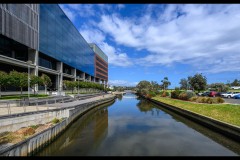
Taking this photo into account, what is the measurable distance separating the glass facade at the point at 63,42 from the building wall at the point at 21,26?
1.88 m

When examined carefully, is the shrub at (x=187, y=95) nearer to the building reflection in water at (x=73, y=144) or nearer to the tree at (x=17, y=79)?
the building reflection in water at (x=73, y=144)

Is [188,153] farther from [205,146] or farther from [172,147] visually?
[205,146]

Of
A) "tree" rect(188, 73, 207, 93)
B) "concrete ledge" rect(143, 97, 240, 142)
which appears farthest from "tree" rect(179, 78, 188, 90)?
"concrete ledge" rect(143, 97, 240, 142)

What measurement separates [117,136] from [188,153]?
701 cm

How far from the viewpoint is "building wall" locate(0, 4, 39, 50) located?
107ft

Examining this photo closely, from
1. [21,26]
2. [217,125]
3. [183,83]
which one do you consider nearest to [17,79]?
[21,26]

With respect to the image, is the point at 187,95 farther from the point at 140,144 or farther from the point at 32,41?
the point at 32,41

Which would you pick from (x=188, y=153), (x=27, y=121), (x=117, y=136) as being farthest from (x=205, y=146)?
(x=27, y=121)

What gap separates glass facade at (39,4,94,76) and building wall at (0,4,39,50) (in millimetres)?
1883

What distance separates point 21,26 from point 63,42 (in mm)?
18950

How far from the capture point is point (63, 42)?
56.0m

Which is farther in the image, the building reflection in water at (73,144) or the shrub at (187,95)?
the shrub at (187,95)

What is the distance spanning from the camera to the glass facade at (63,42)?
41766mm

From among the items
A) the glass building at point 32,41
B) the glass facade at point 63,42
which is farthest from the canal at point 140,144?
the glass facade at point 63,42
